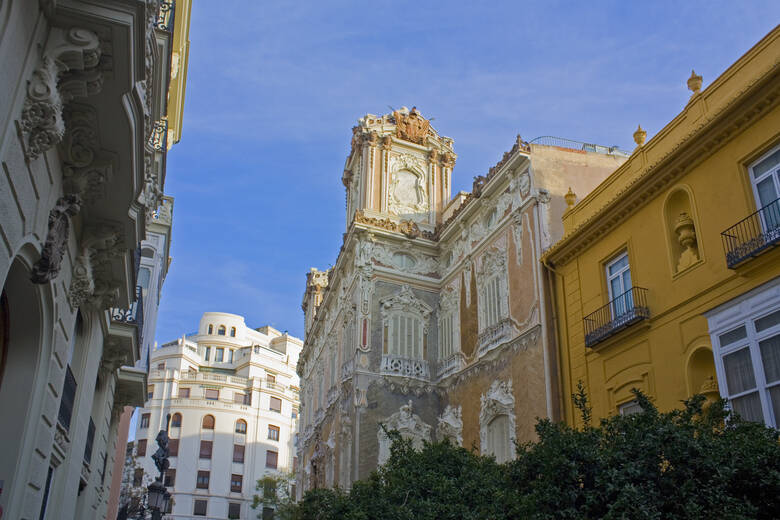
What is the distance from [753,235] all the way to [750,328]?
1660 mm

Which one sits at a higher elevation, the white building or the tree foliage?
the white building

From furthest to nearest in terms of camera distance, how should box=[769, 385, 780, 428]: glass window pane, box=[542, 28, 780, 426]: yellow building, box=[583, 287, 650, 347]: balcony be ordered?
1. box=[583, 287, 650, 347]: balcony
2. box=[542, 28, 780, 426]: yellow building
3. box=[769, 385, 780, 428]: glass window pane

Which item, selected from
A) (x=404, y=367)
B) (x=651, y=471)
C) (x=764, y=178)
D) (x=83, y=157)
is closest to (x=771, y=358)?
(x=764, y=178)

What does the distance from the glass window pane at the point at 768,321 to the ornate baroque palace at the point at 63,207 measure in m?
9.98

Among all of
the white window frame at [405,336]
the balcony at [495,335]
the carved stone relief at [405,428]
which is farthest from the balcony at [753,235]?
the white window frame at [405,336]

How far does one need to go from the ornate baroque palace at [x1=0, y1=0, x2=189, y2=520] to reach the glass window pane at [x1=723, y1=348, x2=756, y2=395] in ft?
32.7

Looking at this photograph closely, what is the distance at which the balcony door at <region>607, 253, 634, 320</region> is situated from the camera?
1572cm

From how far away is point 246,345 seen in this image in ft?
235

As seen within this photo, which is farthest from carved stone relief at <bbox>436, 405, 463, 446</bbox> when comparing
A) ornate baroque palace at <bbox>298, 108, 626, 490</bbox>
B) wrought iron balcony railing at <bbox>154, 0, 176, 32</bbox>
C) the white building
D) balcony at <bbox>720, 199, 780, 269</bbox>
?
the white building

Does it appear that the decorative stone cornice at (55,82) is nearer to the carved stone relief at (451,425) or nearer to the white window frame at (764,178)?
the white window frame at (764,178)

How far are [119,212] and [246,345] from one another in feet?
209

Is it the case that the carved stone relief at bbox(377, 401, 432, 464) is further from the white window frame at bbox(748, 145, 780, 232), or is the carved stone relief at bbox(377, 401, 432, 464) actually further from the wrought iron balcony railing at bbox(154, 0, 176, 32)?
the wrought iron balcony railing at bbox(154, 0, 176, 32)

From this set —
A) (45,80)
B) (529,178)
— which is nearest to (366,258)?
(529,178)

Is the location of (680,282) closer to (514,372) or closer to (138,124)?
(514,372)
